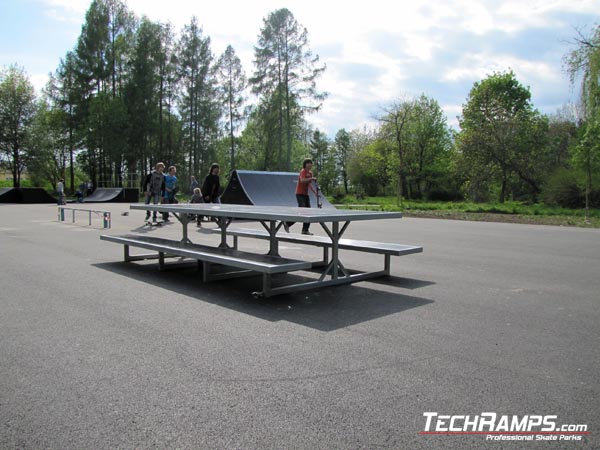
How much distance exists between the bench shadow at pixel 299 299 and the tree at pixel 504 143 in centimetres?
3403

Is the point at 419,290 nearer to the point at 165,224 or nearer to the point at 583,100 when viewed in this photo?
the point at 165,224

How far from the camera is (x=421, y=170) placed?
56.8 m

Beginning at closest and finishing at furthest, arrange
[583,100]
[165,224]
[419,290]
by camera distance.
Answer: [419,290] < [165,224] < [583,100]

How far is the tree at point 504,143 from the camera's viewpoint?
37688mm

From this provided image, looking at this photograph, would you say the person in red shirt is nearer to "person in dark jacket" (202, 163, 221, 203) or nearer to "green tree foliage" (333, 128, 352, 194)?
"person in dark jacket" (202, 163, 221, 203)

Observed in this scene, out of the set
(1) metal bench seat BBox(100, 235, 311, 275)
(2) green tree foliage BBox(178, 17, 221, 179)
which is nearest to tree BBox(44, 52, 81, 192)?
(2) green tree foliage BBox(178, 17, 221, 179)

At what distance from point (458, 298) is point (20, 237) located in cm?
1051

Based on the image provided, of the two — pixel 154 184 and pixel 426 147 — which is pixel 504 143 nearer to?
pixel 426 147

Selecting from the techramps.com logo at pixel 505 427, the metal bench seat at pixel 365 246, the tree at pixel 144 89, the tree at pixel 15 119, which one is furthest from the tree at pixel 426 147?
the techramps.com logo at pixel 505 427

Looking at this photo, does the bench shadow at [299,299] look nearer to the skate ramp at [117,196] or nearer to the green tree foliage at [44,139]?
the skate ramp at [117,196]

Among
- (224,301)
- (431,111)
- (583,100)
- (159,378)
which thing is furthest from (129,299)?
(431,111)

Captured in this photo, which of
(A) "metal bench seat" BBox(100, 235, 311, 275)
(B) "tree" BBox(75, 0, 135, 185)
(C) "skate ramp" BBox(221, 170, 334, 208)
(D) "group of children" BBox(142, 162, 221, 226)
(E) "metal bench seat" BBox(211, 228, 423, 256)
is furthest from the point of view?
(B) "tree" BBox(75, 0, 135, 185)

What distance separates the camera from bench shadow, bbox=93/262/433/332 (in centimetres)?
498

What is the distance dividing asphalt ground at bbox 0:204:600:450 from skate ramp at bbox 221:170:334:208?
1205 cm
